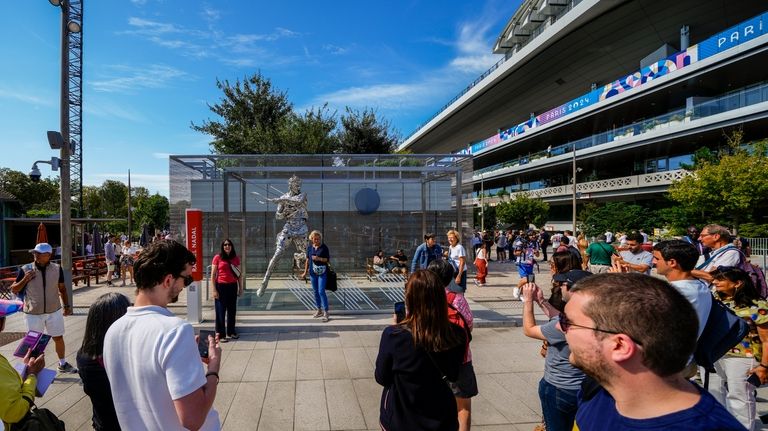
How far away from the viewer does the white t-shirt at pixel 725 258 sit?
4.66m

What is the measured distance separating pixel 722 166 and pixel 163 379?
996 inches

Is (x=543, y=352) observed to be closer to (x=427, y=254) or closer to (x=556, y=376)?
(x=556, y=376)

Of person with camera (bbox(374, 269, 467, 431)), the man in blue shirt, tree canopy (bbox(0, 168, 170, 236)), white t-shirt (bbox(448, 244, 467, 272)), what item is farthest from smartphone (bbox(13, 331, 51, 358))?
tree canopy (bbox(0, 168, 170, 236))

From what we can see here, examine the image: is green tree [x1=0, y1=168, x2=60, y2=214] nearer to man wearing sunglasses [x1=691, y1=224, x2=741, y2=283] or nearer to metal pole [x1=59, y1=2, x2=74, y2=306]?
metal pole [x1=59, y1=2, x2=74, y2=306]

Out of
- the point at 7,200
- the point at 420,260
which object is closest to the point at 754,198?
the point at 420,260

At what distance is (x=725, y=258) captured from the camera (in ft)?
15.5

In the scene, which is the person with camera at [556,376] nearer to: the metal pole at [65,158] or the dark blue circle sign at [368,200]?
the metal pole at [65,158]

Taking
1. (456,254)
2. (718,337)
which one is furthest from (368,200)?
(718,337)

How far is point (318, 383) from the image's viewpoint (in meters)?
5.03

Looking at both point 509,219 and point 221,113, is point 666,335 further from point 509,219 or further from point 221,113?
point 509,219

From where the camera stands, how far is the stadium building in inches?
986

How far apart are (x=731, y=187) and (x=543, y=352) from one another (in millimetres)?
22532

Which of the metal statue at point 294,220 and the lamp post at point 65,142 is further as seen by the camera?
the metal statue at point 294,220

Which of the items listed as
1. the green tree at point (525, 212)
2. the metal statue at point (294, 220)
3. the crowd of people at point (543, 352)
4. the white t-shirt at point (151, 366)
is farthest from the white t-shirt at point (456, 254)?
the green tree at point (525, 212)
